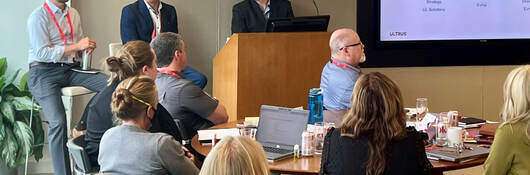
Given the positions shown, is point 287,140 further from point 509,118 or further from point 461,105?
point 461,105

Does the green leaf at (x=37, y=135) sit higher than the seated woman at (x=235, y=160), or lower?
lower

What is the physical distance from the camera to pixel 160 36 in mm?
4238

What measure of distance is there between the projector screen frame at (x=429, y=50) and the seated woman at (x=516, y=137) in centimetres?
384

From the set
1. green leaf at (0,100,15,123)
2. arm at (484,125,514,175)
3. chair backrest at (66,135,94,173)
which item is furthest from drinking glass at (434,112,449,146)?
green leaf at (0,100,15,123)

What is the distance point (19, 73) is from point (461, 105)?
4233 mm

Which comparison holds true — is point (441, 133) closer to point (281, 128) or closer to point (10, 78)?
point (281, 128)

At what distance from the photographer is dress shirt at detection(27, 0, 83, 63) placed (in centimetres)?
530

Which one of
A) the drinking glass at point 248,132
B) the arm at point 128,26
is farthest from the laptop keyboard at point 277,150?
the arm at point 128,26

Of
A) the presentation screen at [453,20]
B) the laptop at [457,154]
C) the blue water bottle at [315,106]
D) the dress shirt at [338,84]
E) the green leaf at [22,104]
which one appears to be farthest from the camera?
the presentation screen at [453,20]

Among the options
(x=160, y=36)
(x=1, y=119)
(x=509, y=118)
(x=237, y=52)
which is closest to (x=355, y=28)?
(x=237, y=52)

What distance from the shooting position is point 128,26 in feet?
19.2

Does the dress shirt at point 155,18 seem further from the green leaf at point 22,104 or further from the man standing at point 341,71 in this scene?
the man standing at point 341,71

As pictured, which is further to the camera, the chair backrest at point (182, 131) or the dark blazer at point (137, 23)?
the dark blazer at point (137, 23)

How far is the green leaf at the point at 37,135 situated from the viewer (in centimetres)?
562
